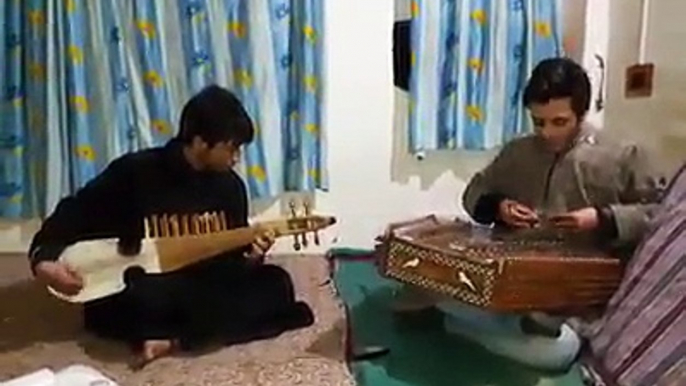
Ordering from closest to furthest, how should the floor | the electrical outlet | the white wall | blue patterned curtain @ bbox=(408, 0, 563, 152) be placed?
the floor, the white wall, the electrical outlet, blue patterned curtain @ bbox=(408, 0, 563, 152)

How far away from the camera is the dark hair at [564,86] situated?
2.12 meters

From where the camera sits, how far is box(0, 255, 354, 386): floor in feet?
6.10

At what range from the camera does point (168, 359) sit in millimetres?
1943

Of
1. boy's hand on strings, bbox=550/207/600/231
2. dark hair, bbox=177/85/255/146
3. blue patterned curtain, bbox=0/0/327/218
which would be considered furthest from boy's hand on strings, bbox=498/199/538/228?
blue patterned curtain, bbox=0/0/327/218

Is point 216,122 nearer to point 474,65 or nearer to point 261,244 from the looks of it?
point 261,244

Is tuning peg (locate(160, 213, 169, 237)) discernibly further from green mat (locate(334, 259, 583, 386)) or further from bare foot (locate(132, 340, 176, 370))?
green mat (locate(334, 259, 583, 386))

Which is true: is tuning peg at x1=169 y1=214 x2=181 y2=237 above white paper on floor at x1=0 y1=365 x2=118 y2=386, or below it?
above

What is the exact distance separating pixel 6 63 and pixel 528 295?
63.3 inches

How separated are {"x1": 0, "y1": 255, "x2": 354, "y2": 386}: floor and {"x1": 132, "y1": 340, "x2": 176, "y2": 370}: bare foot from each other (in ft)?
0.08

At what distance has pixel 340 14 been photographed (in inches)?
113

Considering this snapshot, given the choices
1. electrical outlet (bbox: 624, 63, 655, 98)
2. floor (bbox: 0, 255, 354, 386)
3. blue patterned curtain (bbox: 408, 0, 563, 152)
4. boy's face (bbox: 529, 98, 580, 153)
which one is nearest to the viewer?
floor (bbox: 0, 255, 354, 386)

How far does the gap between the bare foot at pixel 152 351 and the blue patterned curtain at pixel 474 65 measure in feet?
4.05

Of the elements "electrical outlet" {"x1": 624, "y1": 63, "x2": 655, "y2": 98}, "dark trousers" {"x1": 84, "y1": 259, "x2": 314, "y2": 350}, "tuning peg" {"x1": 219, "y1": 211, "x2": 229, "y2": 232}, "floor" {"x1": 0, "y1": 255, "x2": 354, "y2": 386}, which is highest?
"electrical outlet" {"x1": 624, "y1": 63, "x2": 655, "y2": 98}

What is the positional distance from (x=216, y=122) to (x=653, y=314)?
3.20ft
